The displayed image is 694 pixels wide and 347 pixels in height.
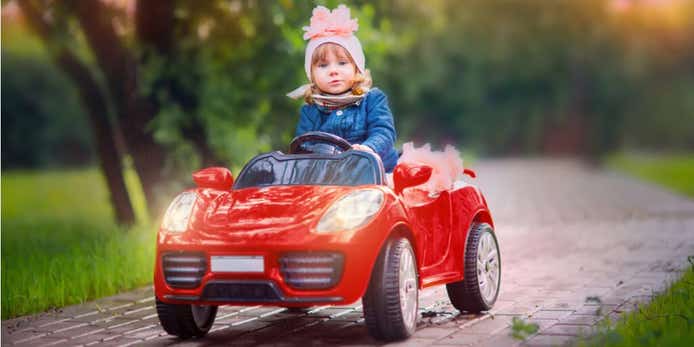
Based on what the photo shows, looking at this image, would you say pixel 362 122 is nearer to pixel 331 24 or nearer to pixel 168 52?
pixel 331 24

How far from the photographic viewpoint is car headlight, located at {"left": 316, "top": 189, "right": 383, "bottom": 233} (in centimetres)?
609

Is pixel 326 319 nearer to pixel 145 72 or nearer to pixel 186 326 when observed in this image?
pixel 186 326

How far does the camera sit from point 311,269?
6.03 metres

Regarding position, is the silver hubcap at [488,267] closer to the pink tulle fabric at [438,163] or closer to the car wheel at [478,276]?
the car wheel at [478,276]

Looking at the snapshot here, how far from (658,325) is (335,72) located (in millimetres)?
2637

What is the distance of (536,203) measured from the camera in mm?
18688

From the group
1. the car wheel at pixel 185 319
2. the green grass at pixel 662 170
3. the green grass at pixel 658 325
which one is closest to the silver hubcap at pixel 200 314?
the car wheel at pixel 185 319

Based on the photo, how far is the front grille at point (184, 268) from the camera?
6.22 meters

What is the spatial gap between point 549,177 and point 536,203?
949cm

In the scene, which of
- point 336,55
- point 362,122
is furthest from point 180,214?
point 336,55

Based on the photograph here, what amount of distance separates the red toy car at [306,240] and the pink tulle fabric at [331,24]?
2.73 ft

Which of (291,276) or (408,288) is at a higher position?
(291,276)

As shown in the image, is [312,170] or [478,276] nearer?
[312,170]

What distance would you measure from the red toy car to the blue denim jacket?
1.38 feet
